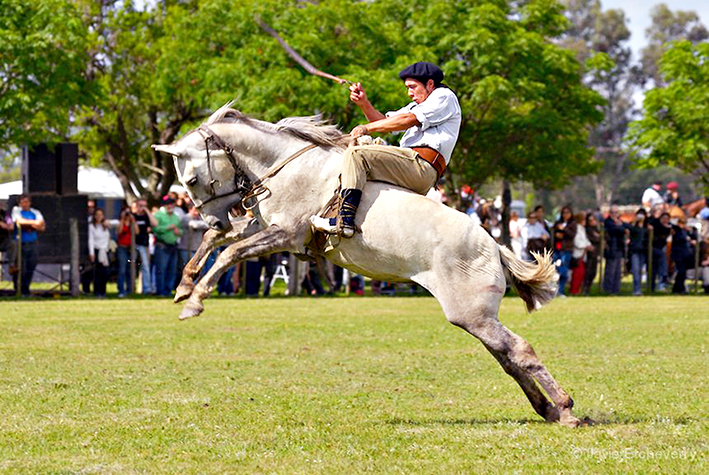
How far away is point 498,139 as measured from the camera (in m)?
37.8

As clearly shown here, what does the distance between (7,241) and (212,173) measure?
16.5 metres

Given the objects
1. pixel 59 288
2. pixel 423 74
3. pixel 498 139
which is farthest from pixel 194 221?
pixel 423 74

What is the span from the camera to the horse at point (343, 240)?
9367 mm

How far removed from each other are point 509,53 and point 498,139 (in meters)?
4.53

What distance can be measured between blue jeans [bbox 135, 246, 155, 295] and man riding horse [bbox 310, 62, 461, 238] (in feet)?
57.7

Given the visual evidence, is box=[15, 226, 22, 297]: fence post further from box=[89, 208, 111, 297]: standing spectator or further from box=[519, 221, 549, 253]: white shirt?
box=[519, 221, 549, 253]: white shirt

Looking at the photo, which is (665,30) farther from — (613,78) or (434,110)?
(434,110)

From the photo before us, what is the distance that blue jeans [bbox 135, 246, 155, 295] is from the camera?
2691 centimetres

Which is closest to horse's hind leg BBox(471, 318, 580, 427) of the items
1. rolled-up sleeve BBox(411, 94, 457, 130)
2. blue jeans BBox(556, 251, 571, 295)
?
rolled-up sleeve BBox(411, 94, 457, 130)

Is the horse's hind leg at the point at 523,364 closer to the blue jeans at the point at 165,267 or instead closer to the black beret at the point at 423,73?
the black beret at the point at 423,73

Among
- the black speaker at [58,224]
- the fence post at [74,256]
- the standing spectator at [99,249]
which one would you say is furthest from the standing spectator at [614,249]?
the fence post at [74,256]

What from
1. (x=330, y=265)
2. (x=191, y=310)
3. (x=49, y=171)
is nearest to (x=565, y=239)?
(x=330, y=265)

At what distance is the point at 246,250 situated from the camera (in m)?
9.50

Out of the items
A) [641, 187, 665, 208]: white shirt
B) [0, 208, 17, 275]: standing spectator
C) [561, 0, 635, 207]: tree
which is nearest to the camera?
[0, 208, 17, 275]: standing spectator
